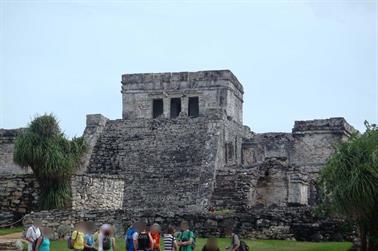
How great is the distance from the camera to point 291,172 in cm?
2047

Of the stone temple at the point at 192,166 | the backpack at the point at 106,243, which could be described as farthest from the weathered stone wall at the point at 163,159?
the backpack at the point at 106,243

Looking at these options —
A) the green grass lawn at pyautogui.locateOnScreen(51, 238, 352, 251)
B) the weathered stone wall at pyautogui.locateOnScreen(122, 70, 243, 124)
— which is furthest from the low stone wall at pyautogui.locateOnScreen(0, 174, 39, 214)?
the weathered stone wall at pyautogui.locateOnScreen(122, 70, 243, 124)

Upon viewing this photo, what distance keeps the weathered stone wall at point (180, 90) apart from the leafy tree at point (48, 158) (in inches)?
417

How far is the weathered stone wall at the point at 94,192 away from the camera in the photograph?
17625mm

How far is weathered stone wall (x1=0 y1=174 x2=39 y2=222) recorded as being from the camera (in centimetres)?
1733

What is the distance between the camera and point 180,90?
2856 cm

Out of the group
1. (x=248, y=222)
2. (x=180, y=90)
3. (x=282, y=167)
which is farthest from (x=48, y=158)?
(x=180, y=90)

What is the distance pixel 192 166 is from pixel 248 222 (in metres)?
6.53

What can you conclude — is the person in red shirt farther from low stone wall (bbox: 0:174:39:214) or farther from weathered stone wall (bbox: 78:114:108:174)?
weathered stone wall (bbox: 78:114:108:174)

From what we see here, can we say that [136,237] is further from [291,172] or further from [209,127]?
[209,127]

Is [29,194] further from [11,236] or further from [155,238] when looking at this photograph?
[155,238]

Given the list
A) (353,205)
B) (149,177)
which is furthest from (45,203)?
(353,205)

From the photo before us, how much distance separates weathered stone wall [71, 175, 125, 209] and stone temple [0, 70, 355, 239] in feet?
0.08

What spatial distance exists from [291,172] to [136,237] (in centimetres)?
1070
